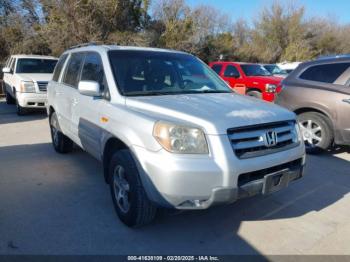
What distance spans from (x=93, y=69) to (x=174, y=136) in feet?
6.40

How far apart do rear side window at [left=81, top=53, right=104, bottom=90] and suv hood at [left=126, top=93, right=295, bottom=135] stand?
0.74 meters

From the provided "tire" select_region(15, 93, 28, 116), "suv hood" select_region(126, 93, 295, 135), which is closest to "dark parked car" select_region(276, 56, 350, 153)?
"suv hood" select_region(126, 93, 295, 135)

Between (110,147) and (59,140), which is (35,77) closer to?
(59,140)

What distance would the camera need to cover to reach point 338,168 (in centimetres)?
532

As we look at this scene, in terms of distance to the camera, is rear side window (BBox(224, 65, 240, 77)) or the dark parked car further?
rear side window (BBox(224, 65, 240, 77))

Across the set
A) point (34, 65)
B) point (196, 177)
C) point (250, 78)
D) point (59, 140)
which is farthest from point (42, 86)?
point (196, 177)

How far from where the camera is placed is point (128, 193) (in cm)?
331

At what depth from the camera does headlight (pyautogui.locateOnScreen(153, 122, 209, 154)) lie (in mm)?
2805

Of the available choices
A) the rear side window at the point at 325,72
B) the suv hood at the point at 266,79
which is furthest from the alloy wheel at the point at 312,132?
the suv hood at the point at 266,79

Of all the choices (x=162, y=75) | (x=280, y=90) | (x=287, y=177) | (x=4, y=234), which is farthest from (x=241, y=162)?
(x=280, y=90)

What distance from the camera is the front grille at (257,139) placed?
9.45 ft

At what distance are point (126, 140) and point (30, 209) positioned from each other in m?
1.59

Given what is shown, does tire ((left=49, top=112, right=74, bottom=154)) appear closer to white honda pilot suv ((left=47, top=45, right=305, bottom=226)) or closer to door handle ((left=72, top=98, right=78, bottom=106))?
door handle ((left=72, top=98, right=78, bottom=106))

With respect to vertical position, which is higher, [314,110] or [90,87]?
[90,87]
